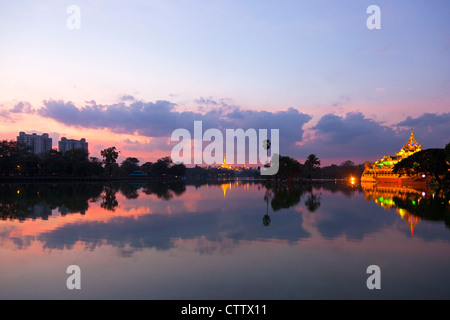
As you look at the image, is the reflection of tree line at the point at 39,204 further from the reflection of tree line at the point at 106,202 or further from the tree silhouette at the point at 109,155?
the tree silhouette at the point at 109,155

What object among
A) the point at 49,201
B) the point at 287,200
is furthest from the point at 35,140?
the point at 287,200

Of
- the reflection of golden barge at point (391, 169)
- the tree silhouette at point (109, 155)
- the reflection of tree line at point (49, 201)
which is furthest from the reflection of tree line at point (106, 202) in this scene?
the tree silhouette at point (109, 155)

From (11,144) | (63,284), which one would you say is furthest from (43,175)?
(63,284)

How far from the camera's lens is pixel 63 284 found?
7852 millimetres

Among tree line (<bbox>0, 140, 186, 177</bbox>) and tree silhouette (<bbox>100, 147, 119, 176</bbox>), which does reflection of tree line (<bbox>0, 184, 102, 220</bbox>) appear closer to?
tree line (<bbox>0, 140, 186, 177</bbox>)

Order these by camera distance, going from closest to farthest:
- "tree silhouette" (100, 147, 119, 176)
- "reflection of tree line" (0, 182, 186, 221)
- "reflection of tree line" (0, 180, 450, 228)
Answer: "reflection of tree line" (0, 180, 450, 228), "reflection of tree line" (0, 182, 186, 221), "tree silhouette" (100, 147, 119, 176)

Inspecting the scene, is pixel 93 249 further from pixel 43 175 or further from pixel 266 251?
pixel 43 175

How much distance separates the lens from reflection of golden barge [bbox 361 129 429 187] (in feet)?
274

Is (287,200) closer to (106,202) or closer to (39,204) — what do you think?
(106,202)

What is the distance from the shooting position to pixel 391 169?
94812 millimetres

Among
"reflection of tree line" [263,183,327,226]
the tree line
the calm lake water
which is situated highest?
the tree line

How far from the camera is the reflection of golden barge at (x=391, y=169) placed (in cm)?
8362

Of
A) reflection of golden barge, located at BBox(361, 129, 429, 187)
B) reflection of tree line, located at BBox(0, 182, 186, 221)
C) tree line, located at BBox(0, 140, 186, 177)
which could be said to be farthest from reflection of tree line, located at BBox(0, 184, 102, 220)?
reflection of golden barge, located at BBox(361, 129, 429, 187)
